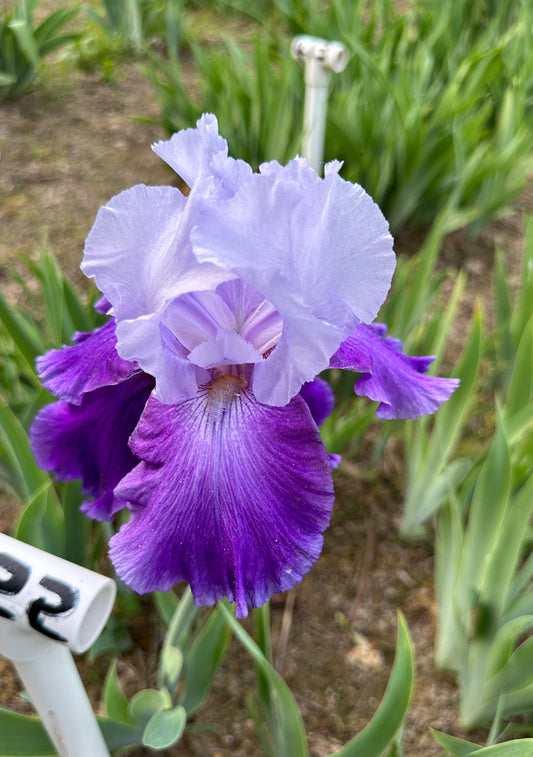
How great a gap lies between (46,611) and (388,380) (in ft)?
1.27

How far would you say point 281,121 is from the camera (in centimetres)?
179

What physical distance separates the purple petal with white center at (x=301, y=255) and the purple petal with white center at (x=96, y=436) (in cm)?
18

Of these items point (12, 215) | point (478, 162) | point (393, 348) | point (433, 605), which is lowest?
point (433, 605)

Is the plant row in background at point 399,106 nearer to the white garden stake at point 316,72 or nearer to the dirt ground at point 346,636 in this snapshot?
the white garden stake at point 316,72

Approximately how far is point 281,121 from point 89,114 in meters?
1.19

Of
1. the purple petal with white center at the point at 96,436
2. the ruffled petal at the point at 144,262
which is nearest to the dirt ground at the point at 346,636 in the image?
the purple petal with white center at the point at 96,436

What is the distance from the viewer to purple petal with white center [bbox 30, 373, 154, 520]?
68 centimetres

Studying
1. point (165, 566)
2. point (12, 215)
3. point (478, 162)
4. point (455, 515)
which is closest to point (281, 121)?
point (478, 162)

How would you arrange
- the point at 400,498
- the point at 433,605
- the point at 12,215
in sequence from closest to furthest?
the point at 433,605
the point at 400,498
the point at 12,215

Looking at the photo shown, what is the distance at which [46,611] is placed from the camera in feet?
1.44

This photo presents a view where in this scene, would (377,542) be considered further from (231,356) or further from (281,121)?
(281,121)

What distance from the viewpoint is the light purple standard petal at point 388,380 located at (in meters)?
0.63

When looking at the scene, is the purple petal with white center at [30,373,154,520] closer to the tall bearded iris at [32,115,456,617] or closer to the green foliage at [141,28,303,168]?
the tall bearded iris at [32,115,456,617]

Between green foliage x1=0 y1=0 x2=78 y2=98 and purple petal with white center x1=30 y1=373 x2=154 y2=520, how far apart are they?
2065mm
